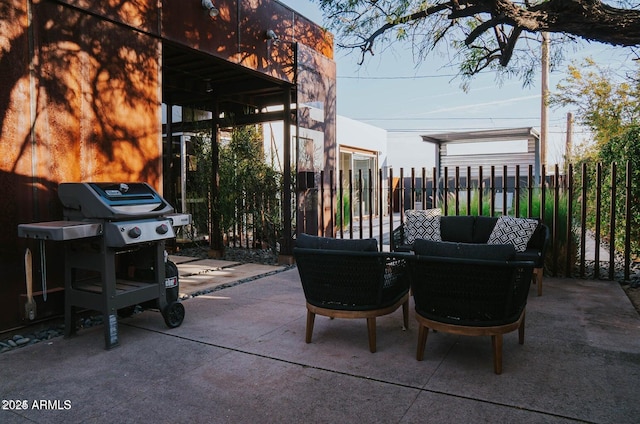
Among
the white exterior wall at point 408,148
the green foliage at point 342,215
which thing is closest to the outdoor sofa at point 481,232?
the green foliage at point 342,215

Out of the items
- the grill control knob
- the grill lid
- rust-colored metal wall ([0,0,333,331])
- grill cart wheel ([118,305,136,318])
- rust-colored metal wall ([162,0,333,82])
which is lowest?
grill cart wheel ([118,305,136,318])

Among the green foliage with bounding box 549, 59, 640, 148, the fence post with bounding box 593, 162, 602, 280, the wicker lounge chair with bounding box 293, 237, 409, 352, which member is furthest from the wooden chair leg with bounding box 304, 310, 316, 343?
the green foliage with bounding box 549, 59, 640, 148

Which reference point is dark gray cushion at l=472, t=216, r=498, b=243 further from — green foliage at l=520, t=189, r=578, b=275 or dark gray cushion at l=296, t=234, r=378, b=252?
dark gray cushion at l=296, t=234, r=378, b=252

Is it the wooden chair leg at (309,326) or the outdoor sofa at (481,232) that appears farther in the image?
the outdoor sofa at (481,232)

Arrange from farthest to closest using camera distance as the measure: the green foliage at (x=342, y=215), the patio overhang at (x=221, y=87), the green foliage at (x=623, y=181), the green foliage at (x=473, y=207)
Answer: the green foliage at (x=342, y=215) < the green foliage at (x=473, y=207) < the patio overhang at (x=221, y=87) < the green foliage at (x=623, y=181)

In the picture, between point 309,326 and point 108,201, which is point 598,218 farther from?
point 108,201

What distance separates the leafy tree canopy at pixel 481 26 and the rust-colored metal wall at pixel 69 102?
1.87 meters

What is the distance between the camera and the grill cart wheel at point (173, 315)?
3521 mm

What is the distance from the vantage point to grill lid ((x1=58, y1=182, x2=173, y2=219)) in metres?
3.05

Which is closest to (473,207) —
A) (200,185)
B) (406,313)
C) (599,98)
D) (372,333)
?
(406,313)

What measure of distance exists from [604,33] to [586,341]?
249 cm

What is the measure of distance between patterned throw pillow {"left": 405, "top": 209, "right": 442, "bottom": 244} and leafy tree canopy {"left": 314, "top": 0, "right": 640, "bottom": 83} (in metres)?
1.96

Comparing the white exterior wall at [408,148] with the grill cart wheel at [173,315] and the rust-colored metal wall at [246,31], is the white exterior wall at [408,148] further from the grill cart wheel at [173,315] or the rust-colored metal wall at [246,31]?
the grill cart wheel at [173,315]

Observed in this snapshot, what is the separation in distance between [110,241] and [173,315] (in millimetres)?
863
